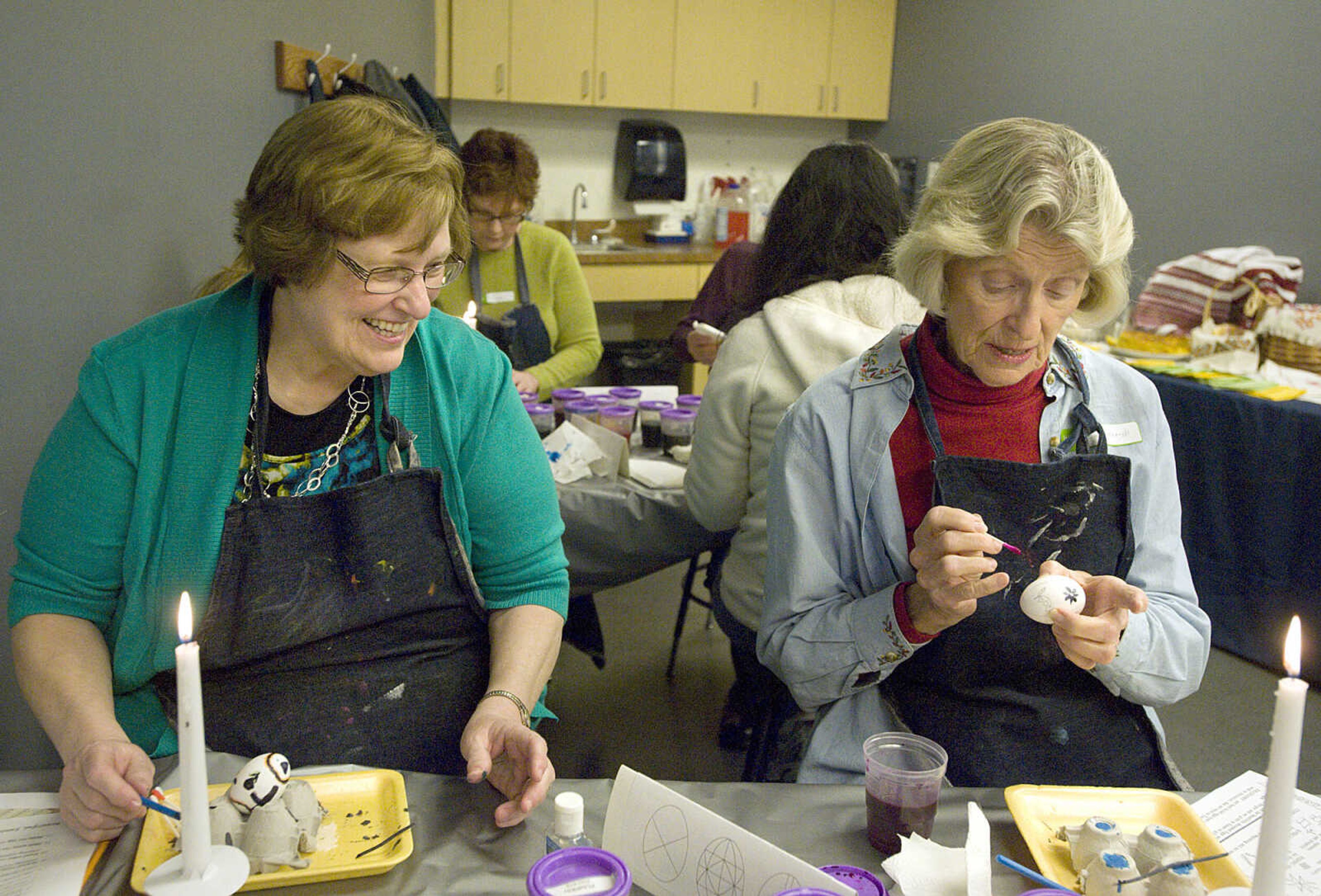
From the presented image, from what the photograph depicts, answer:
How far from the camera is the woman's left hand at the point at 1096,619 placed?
49.3 inches

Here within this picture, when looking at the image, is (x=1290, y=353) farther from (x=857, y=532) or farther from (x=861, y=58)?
(x=861, y=58)

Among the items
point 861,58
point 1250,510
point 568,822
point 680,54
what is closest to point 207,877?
point 568,822

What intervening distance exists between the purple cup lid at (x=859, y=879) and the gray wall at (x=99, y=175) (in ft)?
5.05

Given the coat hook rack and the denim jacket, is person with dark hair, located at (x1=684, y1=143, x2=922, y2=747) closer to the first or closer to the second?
the denim jacket

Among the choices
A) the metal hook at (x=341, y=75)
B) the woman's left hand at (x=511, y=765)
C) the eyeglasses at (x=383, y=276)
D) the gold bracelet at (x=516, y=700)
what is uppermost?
the metal hook at (x=341, y=75)

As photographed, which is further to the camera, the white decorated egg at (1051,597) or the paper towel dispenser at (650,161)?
the paper towel dispenser at (650,161)

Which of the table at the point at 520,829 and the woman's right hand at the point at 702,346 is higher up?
the woman's right hand at the point at 702,346

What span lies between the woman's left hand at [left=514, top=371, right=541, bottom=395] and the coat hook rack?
111cm

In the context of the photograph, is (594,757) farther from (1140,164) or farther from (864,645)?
(1140,164)

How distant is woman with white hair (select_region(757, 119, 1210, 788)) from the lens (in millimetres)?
1410

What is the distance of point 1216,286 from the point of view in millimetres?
3750

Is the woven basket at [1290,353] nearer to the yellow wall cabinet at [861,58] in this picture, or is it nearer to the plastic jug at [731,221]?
the plastic jug at [731,221]

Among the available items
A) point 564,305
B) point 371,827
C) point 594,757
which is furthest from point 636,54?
point 371,827

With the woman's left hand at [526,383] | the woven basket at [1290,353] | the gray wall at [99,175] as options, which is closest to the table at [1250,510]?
the woven basket at [1290,353]
